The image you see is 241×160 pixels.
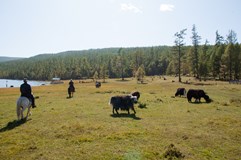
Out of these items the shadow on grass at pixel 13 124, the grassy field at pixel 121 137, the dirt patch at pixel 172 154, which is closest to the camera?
the dirt patch at pixel 172 154

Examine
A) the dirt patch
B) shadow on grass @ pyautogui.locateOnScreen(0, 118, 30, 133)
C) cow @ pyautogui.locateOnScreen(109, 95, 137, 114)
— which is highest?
cow @ pyautogui.locateOnScreen(109, 95, 137, 114)

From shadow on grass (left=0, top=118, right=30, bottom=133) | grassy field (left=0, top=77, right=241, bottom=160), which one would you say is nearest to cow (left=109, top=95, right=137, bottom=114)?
grassy field (left=0, top=77, right=241, bottom=160)

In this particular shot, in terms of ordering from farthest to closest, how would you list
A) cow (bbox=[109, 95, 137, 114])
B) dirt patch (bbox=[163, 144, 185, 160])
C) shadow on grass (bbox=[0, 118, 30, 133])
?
1. cow (bbox=[109, 95, 137, 114])
2. shadow on grass (bbox=[0, 118, 30, 133])
3. dirt patch (bbox=[163, 144, 185, 160])

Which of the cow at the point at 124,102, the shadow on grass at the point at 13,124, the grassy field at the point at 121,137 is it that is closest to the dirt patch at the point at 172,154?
the grassy field at the point at 121,137

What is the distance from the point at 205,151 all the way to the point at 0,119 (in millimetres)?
16525

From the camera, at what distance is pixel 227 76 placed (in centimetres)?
9031

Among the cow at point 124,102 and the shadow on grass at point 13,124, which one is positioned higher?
the cow at point 124,102

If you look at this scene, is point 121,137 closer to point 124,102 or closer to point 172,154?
point 172,154

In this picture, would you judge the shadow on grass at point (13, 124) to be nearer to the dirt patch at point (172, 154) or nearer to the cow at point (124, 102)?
the cow at point (124, 102)

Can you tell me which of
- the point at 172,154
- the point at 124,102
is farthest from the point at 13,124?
the point at 172,154

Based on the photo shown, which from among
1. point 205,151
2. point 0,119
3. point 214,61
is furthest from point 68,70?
point 205,151

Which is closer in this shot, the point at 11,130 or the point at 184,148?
the point at 184,148

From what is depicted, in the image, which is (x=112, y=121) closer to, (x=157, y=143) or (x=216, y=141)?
(x=157, y=143)

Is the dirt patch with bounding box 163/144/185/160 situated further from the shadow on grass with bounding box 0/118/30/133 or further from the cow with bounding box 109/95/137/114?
the shadow on grass with bounding box 0/118/30/133
